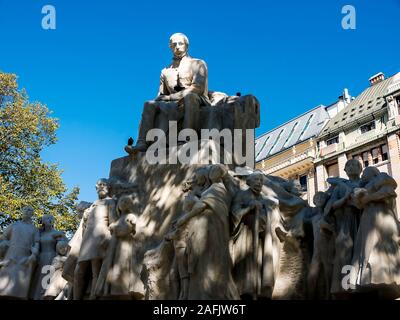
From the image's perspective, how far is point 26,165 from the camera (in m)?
25.9

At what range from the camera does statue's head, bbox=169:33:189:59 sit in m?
11.2

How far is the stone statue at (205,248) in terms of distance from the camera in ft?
22.8

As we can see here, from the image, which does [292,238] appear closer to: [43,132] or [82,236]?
[82,236]

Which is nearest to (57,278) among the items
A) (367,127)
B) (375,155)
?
(375,155)

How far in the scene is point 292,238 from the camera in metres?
8.20

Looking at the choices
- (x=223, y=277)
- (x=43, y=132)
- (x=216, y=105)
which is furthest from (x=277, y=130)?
(x=223, y=277)

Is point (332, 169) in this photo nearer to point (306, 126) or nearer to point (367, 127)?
point (367, 127)

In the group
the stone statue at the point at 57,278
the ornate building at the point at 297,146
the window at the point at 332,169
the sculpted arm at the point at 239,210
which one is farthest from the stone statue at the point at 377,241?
the window at the point at 332,169

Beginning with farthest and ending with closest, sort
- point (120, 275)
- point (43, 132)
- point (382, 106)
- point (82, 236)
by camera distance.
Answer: point (382, 106) → point (43, 132) → point (82, 236) → point (120, 275)

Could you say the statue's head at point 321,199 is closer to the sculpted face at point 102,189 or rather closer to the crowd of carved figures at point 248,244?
the crowd of carved figures at point 248,244

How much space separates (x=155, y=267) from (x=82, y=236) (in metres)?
1.81

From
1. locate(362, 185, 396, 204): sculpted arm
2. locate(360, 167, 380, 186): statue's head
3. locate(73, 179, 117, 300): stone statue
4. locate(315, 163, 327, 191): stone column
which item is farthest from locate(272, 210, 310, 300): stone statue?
locate(315, 163, 327, 191): stone column
